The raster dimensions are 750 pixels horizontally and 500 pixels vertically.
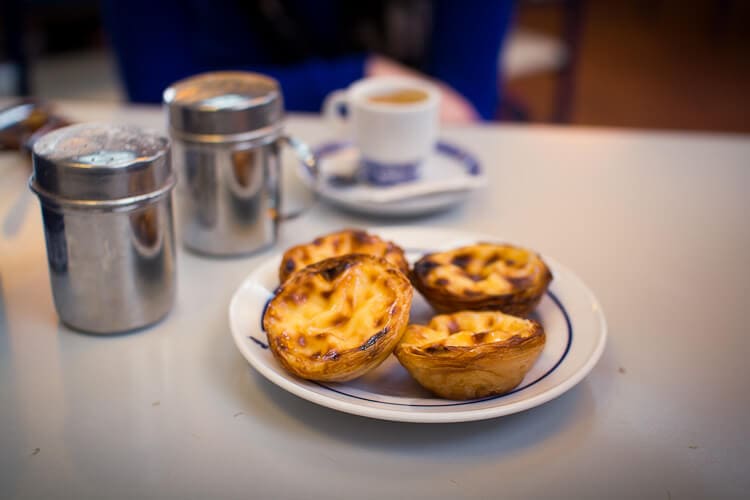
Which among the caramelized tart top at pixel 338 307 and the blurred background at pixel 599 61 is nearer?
the caramelized tart top at pixel 338 307

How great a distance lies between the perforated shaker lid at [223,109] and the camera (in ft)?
2.28

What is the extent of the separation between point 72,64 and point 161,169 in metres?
3.11

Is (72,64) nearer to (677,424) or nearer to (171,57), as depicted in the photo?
(171,57)

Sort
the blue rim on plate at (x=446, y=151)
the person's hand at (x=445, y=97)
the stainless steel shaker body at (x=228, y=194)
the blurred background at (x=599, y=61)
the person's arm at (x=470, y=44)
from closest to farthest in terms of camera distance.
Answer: the stainless steel shaker body at (x=228, y=194)
the blue rim on plate at (x=446, y=151)
the person's hand at (x=445, y=97)
the person's arm at (x=470, y=44)
the blurred background at (x=599, y=61)

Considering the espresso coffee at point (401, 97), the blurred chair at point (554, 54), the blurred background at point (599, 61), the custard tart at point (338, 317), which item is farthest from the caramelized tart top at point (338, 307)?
the blurred background at point (599, 61)

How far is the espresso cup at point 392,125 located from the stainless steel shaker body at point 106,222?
12.7 inches

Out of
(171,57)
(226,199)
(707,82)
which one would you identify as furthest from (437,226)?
(707,82)

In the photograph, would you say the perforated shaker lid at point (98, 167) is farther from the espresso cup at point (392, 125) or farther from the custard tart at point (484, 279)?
the espresso cup at point (392, 125)

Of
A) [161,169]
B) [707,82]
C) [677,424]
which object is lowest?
[707,82]

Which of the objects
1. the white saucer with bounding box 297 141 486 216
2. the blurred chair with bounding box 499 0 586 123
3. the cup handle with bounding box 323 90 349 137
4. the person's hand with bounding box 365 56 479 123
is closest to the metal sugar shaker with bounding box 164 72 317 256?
the white saucer with bounding box 297 141 486 216

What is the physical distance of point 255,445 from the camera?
0.53 metres

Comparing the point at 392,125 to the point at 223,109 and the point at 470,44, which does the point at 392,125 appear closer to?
the point at 223,109

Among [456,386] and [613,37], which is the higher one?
[456,386]

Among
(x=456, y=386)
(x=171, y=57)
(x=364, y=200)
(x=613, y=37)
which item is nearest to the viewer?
(x=456, y=386)
